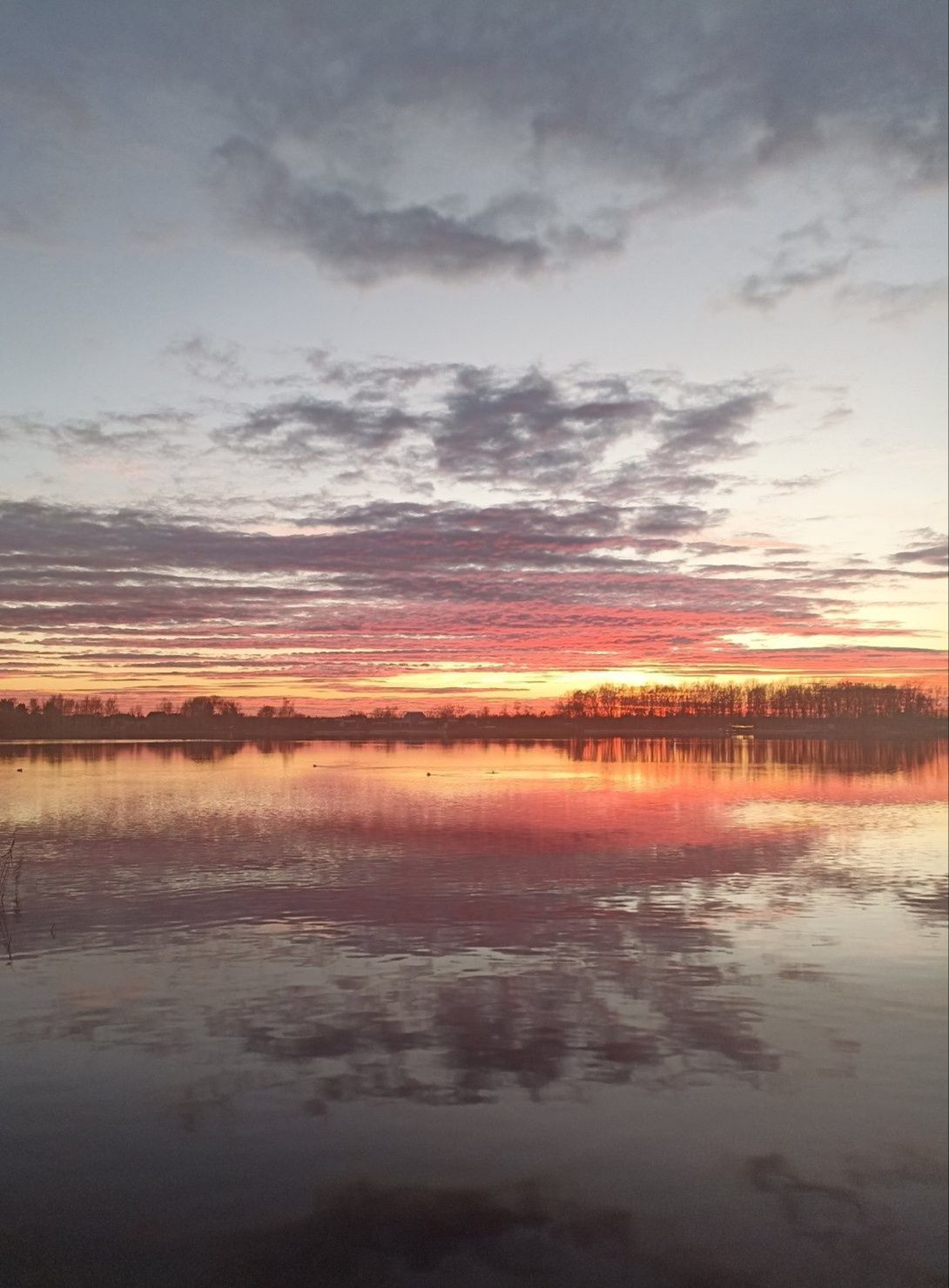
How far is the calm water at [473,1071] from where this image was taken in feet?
39.9

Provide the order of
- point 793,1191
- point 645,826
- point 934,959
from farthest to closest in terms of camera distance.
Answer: point 645,826, point 934,959, point 793,1191

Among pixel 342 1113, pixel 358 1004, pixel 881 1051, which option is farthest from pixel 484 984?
pixel 881 1051

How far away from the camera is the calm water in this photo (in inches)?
478

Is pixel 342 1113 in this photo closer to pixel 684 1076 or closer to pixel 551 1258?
pixel 551 1258

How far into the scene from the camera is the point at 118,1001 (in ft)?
64.7

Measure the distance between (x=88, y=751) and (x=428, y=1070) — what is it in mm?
108398

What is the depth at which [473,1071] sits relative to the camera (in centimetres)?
1647

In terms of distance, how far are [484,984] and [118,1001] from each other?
24.7 feet

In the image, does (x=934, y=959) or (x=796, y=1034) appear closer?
(x=796, y=1034)

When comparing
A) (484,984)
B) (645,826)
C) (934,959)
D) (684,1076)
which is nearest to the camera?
(684,1076)

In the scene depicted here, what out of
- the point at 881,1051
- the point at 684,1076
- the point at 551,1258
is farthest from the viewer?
the point at 881,1051

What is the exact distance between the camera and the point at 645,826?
1823 inches

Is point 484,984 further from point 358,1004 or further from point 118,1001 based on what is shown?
point 118,1001

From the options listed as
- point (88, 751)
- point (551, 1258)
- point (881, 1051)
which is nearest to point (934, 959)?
point (881, 1051)
